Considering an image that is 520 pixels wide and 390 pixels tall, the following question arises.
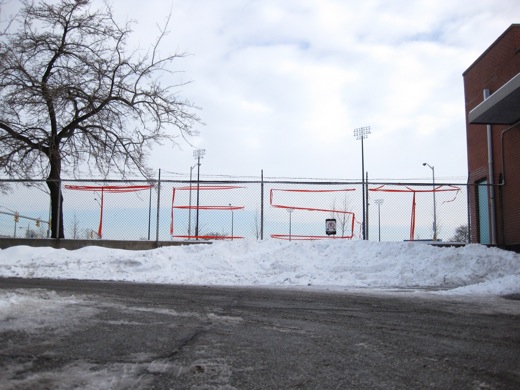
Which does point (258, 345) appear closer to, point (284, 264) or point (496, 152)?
point (284, 264)

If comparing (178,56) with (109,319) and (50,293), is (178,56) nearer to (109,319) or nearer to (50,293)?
(50,293)

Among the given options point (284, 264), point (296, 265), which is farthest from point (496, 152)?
point (284, 264)

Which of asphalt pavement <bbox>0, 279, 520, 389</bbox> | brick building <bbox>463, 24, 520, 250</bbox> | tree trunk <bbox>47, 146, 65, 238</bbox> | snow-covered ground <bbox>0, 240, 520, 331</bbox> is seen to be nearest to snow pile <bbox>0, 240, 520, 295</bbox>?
snow-covered ground <bbox>0, 240, 520, 331</bbox>

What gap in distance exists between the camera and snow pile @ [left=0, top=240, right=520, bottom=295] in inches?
444

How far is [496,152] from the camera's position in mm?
16406

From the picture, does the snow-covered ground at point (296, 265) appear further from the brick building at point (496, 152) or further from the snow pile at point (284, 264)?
the brick building at point (496, 152)

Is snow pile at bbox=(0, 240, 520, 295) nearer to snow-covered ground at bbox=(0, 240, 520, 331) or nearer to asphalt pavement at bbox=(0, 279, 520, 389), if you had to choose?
snow-covered ground at bbox=(0, 240, 520, 331)

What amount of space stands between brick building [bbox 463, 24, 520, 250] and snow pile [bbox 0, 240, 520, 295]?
3049 mm

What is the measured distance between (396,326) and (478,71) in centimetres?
1489

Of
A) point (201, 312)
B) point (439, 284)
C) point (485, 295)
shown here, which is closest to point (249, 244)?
point (439, 284)

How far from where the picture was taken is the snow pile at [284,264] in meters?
11.3

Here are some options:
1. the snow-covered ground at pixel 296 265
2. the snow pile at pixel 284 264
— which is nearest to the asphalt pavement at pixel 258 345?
the snow-covered ground at pixel 296 265

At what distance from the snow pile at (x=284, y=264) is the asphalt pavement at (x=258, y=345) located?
13.0 ft

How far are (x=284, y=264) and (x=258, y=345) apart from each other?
26.5 feet
